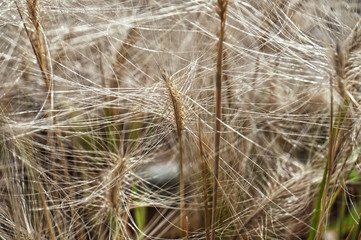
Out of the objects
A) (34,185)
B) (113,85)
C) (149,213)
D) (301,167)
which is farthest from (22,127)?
(301,167)

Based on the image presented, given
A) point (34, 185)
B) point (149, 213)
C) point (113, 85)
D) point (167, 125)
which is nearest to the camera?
point (167, 125)

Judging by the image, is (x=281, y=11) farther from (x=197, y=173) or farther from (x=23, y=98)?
(x=23, y=98)

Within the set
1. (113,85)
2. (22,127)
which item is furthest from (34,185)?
(113,85)

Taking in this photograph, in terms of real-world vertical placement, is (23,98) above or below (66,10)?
below

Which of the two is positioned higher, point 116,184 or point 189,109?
point 189,109

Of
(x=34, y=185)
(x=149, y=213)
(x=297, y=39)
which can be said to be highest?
(x=297, y=39)

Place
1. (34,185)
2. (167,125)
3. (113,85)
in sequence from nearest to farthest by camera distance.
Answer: (167,125)
(34,185)
(113,85)

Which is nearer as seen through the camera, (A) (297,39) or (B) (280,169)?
(A) (297,39)

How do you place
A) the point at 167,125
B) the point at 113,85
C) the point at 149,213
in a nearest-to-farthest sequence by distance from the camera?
the point at 167,125
the point at 113,85
the point at 149,213

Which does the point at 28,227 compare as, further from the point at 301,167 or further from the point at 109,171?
the point at 301,167
